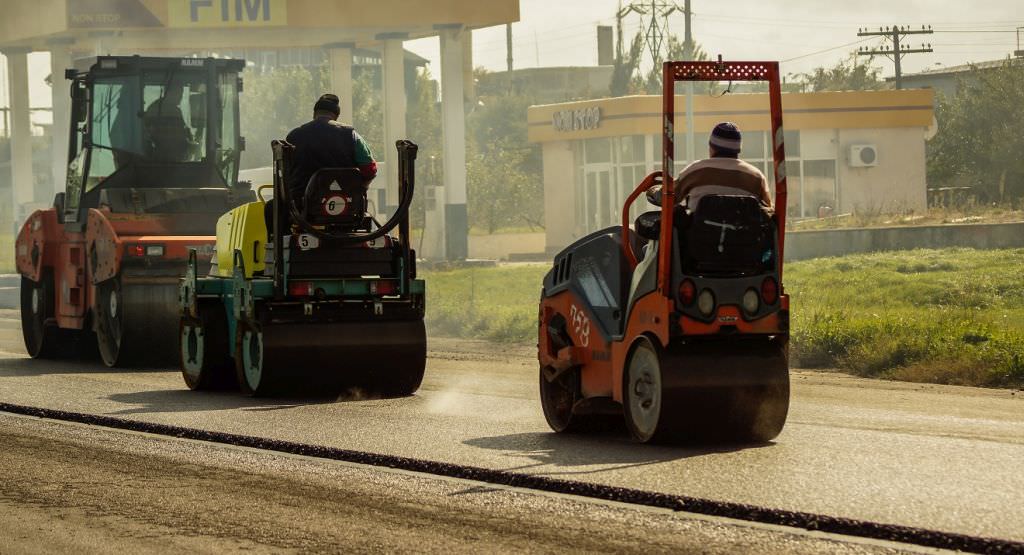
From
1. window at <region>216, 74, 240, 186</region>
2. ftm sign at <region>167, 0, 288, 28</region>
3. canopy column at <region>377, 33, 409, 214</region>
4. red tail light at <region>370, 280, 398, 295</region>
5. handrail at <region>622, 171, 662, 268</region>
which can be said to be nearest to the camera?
handrail at <region>622, 171, 662, 268</region>

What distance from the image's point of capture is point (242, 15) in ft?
145

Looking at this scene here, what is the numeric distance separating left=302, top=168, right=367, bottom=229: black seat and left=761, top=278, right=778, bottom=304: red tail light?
17.1 ft

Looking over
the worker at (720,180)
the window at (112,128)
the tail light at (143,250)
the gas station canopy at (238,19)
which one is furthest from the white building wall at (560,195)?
the worker at (720,180)

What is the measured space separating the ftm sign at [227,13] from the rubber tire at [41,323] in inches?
951

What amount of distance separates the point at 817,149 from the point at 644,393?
155 feet

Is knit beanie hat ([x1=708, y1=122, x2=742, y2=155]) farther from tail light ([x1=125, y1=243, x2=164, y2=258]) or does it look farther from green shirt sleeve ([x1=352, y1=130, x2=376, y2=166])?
tail light ([x1=125, y1=243, x2=164, y2=258])

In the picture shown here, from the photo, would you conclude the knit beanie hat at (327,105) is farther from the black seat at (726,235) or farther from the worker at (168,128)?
the worker at (168,128)

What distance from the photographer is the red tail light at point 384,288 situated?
14.6 m

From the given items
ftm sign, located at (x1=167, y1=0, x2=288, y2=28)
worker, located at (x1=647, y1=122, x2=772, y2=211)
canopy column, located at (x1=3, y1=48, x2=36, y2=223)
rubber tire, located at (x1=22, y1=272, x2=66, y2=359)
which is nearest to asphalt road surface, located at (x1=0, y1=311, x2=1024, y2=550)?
worker, located at (x1=647, y1=122, x2=772, y2=211)

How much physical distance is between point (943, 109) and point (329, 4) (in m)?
34.2

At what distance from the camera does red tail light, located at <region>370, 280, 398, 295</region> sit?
577 inches

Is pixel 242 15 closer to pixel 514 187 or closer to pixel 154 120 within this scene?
pixel 154 120

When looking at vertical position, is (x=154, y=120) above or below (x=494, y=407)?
above

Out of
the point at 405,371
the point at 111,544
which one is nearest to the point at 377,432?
the point at 405,371
